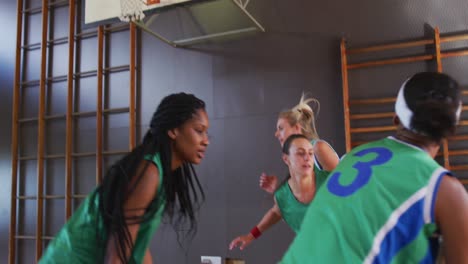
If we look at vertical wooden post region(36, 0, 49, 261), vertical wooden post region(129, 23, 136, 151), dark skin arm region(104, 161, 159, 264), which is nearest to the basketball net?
vertical wooden post region(129, 23, 136, 151)

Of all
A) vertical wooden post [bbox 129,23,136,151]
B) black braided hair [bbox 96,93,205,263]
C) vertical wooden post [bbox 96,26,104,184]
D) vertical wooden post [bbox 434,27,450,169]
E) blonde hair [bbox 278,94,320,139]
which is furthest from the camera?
vertical wooden post [bbox 96,26,104,184]

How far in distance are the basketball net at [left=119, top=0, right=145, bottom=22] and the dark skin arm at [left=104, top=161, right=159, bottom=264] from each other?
259cm

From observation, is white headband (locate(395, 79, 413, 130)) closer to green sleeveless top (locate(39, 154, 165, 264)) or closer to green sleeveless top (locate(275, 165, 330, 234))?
green sleeveless top (locate(39, 154, 165, 264))

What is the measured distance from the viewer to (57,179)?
16.0ft

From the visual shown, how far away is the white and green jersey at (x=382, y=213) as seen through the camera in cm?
86

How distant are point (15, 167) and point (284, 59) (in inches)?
145

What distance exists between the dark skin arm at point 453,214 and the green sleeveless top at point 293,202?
1491 mm

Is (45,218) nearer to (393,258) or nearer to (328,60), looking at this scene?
(328,60)

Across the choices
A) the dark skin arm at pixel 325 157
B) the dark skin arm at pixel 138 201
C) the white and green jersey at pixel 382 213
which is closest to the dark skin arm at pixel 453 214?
the white and green jersey at pixel 382 213

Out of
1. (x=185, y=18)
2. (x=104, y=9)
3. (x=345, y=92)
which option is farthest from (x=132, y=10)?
(x=345, y=92)

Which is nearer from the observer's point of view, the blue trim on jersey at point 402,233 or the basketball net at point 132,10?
the blue trim on jersey at point 402,233

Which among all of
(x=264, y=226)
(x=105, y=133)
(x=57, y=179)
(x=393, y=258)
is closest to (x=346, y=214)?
(x=393, y=258)

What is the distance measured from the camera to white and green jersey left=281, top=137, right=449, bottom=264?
86 centimetres

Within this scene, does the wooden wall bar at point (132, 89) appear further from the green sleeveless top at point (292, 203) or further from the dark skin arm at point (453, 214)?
the dark skin arm at point (453, 214)
